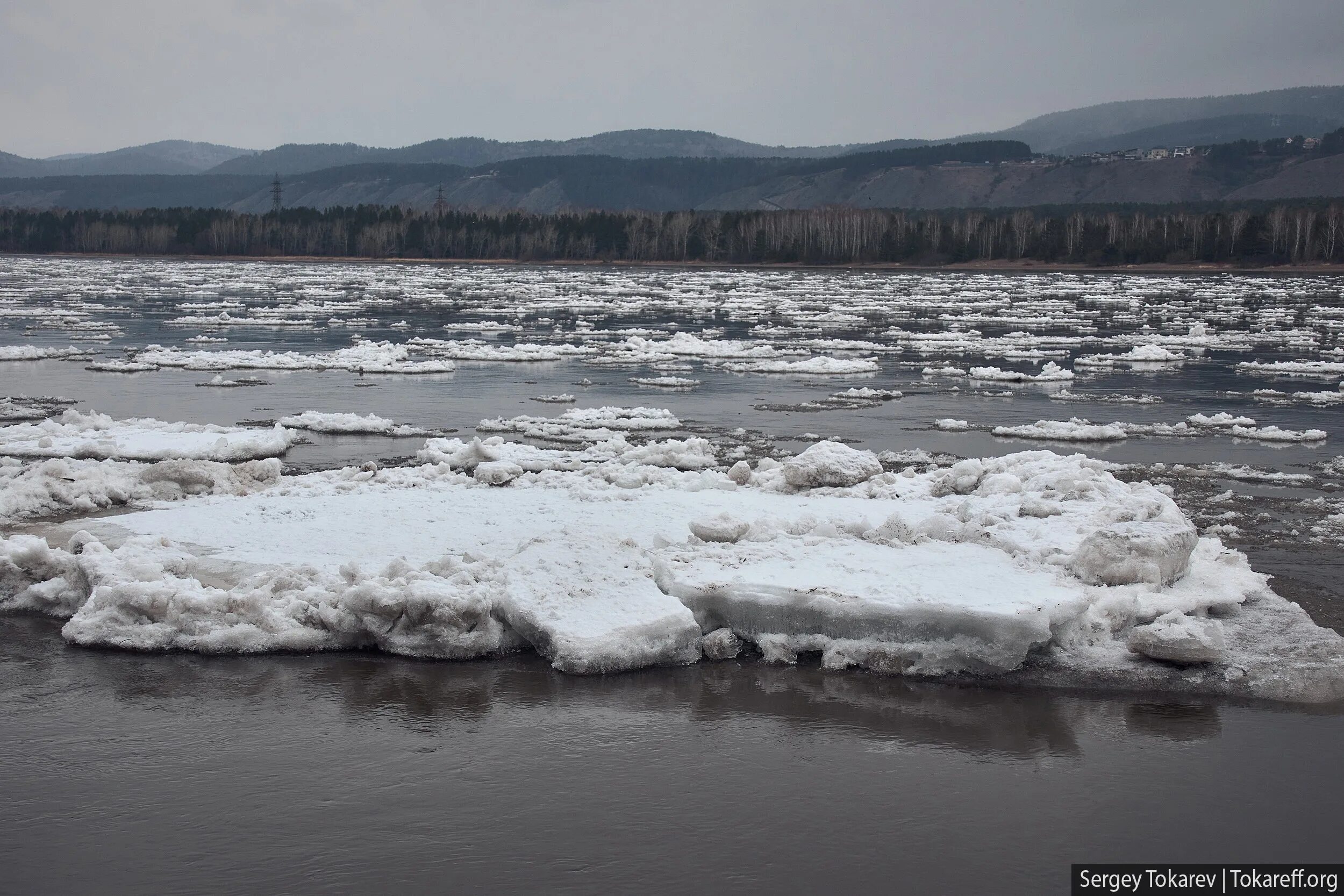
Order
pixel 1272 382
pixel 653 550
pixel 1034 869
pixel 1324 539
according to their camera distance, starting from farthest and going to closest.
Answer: pixel 1272 382
pixel 1324 539
pixel 653 550
pixel 1034 869

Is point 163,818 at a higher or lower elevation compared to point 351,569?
lower

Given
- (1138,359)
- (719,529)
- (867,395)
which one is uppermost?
(719,529)

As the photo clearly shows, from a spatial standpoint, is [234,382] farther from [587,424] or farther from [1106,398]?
[1106,398]

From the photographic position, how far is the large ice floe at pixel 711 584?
812cm

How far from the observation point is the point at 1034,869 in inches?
226

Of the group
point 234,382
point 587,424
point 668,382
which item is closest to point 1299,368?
point 668,382

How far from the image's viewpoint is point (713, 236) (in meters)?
123

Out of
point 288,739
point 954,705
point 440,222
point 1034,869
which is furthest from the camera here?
point 440,222

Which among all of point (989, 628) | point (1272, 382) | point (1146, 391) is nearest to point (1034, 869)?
point (989, 628)

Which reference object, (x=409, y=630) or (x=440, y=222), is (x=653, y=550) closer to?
(x=409, y=630)

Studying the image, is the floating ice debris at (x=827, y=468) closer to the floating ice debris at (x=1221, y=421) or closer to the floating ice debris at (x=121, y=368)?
the floating ice debris at (x=1221, y=421)

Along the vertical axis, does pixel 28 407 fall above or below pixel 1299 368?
below

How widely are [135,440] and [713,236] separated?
11023cm

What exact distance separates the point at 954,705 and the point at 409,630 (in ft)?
12.3
